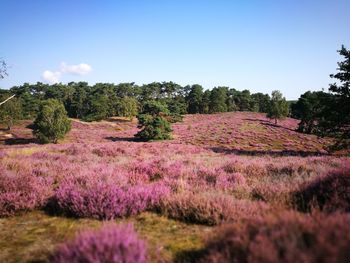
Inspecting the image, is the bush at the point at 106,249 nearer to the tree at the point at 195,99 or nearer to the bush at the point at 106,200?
the bush at the point at 106,200

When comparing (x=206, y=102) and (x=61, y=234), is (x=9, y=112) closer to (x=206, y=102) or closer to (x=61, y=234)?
(x=61, y=234)

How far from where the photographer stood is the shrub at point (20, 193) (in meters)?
4.96

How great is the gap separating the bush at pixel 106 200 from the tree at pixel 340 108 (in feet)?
66.5

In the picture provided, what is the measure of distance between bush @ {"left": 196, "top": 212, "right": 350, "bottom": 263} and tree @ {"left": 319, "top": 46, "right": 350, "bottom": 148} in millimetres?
21345

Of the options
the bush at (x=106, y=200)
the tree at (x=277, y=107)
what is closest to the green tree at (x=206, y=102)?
the tree at (x=277, y=107)

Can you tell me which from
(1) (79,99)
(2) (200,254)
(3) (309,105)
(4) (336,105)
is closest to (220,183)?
(2) (200,254)

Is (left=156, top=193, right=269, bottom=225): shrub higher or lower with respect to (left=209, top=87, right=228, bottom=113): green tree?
lower

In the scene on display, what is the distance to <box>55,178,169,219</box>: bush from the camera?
14.6ft

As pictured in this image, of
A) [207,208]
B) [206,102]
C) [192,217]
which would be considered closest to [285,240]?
[207,208]

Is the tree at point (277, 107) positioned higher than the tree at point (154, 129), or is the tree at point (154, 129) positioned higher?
the tree at point (277, 107)

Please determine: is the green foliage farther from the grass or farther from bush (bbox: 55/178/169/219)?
the grass

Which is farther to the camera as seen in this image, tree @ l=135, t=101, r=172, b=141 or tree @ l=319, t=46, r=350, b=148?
tree @ l=135, t=101, r=172, b=141

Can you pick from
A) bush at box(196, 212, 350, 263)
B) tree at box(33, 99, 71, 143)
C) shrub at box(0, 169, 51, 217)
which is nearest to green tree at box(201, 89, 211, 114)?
tree at box(33, 99, 71, 143)

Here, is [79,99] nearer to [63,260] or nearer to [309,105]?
[309,105]
